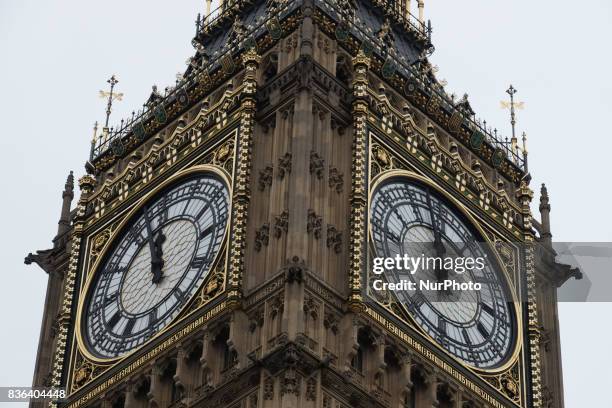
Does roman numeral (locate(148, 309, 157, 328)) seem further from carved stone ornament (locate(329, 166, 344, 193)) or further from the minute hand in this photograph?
carved stone ornament (locate(329, 166, 344, 193))

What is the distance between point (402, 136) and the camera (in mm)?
48094

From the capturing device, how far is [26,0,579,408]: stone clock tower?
1704 inches

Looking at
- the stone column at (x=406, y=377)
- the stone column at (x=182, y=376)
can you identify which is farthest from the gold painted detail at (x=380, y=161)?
the stone column at (x=182, y=376)

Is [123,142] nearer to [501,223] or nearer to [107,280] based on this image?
[107,280]

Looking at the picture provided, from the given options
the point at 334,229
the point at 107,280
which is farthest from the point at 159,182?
the point at 334,229

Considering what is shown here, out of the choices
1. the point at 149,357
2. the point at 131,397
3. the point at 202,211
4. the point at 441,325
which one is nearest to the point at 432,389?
the point at 441,325

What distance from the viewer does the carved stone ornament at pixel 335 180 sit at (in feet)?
149

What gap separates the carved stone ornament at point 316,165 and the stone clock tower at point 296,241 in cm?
4

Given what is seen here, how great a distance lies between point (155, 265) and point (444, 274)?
5907mm

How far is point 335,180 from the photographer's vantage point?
4553 centimetres

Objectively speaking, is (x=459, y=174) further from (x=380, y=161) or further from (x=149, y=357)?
(x=149, y=357)

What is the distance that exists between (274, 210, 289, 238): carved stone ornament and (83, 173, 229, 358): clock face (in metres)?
1.49

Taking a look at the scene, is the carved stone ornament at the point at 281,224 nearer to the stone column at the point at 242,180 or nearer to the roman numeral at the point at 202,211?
the stone column at the point at 242,180

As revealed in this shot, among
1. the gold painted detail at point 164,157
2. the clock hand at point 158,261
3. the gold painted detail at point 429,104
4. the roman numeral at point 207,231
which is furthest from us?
the gold painted detail at point 429,104
